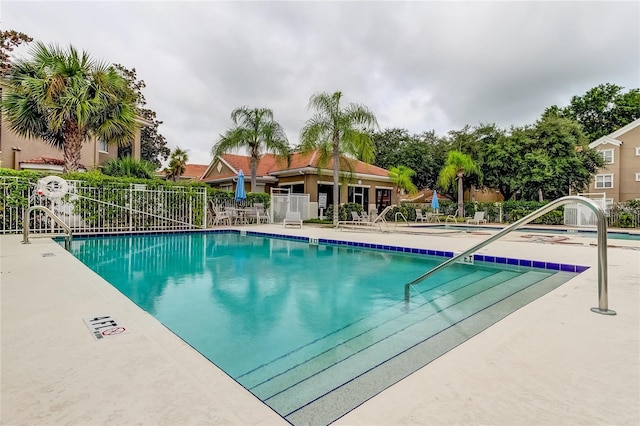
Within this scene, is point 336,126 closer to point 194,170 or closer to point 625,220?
point 625,220

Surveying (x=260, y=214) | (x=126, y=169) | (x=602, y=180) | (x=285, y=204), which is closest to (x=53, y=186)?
(x=126, y=169)

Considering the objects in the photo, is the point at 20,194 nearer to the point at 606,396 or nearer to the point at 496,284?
the point at 496,284

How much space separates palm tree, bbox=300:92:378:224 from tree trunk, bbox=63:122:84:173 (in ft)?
29.1

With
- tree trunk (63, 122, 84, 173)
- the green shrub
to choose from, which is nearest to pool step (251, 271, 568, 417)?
tree trunk (63, 122, 84, 173)

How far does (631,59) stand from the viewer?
54.8 feet

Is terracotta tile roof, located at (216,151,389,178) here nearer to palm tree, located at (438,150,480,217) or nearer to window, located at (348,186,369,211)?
window, located at (348,186,369,211)

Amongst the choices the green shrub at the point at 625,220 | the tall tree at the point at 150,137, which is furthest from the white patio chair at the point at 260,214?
the green shrub at the point at 625,220

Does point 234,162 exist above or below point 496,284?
above

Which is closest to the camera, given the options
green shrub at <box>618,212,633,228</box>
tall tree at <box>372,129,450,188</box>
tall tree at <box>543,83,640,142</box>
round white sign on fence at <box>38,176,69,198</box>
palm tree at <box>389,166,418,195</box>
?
round white sign on fence at <box>38,176,69,198</box>

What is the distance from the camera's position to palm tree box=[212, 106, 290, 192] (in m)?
18.3

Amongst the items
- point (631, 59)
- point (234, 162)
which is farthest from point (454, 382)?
point (234, 162)

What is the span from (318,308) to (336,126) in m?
12.8

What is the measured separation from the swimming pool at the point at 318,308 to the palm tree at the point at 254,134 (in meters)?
10.7

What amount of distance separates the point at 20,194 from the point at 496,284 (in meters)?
13.8
